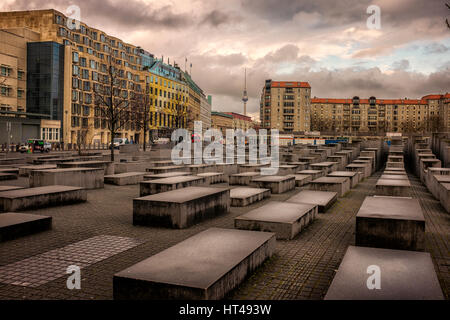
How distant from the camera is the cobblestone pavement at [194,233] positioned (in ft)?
17.1

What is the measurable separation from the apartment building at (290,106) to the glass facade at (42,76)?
299 feet

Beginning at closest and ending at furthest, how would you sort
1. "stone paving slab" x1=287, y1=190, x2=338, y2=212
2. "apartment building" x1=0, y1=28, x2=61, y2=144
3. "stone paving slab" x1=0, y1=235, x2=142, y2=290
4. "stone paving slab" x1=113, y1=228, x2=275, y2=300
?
"stone paving slab" x1=113, y1=228, x2=275, y2=300 < "stone paving slab" x1=0, y1=235, x2=142, y2=290 < "stone paving slab" x1=287, y1=190, x2=338, y2=212 < "apartment building" x1=0, y1=28, x2=61, y2=144

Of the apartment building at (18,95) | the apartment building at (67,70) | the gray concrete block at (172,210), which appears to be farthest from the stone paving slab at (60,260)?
the apartment building at (18,95)

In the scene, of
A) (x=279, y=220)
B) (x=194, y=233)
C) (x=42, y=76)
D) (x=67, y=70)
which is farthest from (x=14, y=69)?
(x=279, y=220)

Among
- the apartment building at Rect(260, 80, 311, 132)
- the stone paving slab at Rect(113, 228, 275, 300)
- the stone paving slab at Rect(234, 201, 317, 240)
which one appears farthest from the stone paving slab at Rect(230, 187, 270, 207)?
the apartment building at Rect(260, 80, 311, 132)

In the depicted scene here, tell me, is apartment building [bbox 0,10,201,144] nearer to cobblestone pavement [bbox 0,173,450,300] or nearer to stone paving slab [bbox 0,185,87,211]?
stone paving slab [bbox 0,185,87,211]

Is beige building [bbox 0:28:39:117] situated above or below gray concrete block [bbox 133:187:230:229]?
above

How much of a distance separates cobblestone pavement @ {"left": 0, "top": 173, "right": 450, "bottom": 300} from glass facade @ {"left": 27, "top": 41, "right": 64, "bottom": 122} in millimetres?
62247

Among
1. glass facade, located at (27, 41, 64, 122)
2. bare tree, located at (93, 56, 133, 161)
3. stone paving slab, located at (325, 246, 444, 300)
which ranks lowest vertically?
Result: stone paving slab, located at (325, 246, 444, 300)

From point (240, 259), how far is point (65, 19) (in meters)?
82.0

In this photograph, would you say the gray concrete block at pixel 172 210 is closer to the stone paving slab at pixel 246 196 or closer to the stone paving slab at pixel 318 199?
the stone paving slab at pixel 246 196

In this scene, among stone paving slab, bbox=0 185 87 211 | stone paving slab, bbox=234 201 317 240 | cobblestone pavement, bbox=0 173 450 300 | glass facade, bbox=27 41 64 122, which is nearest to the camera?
cobblestone pavement, bbox=0 173 450 300

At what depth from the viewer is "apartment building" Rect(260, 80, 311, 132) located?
14325 centimetres
